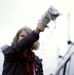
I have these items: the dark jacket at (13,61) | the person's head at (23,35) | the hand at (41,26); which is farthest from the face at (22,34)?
the hand at (41,26)

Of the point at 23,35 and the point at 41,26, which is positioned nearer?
the point at 41,26

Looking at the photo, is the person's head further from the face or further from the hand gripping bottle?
A: the hand gripping bottle

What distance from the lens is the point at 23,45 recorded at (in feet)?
13.2

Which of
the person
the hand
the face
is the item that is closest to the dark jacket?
the person

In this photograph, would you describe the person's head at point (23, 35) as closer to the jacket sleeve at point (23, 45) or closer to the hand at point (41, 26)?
the jacket sleeve at point (23, 45)

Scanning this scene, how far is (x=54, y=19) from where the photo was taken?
386 centimetres

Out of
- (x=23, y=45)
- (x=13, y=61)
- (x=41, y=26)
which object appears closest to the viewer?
(x=41, y=26)

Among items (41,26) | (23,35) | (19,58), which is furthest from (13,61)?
(41,26)

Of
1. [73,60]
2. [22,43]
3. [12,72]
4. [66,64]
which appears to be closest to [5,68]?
[12,72]

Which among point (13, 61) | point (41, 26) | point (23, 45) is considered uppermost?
point (41, 26)

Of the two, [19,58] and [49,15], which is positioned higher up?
[49,15]

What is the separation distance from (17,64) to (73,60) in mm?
1415

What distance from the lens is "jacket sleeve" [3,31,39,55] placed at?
393 cm

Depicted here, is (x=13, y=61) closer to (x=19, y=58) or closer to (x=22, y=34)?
(x=19, y=58)
